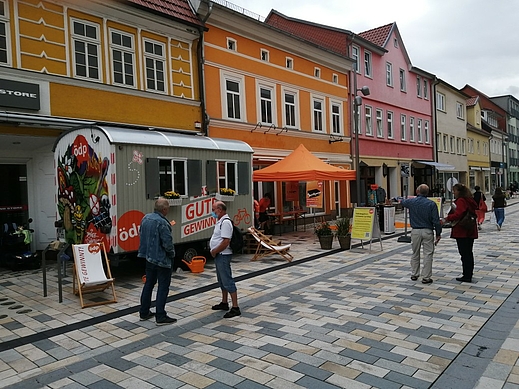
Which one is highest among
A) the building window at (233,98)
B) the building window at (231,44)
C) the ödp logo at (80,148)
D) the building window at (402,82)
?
the building window at (402,82)

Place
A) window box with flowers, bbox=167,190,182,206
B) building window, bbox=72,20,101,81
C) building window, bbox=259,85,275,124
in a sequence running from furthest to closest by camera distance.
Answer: building window, bbox=259,85,275,124 → building window, bbox=72,20,101,81 → window box with flowers, bbox=167,190,182,206

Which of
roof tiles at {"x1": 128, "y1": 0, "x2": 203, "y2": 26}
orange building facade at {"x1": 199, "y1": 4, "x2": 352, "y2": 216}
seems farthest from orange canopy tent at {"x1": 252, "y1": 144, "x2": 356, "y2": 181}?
roof tiles at {"x1": 128, "y1": 0, "x2": 203, "y2": 26}

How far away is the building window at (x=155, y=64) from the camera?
13039mm

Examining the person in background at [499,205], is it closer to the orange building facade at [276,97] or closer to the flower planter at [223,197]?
the orange building facade at [276,97]

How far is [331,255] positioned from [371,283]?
11.1 feet

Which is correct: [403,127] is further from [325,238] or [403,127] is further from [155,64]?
[155,64]

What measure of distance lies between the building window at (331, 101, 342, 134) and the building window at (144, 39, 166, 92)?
10.5 meters

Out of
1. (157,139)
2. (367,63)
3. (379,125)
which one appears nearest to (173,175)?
(157,139)

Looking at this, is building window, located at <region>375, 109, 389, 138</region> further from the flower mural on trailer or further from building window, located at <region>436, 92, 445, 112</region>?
the flower mural on trailer

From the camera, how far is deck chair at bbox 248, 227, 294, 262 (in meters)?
10.7

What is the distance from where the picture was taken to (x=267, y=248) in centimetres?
1088

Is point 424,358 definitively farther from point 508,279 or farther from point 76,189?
point 76,189

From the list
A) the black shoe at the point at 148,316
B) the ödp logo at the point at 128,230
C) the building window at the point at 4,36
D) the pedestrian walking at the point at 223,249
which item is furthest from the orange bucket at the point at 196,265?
the building window at the point at 4,36

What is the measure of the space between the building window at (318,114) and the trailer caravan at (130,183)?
1048cm
